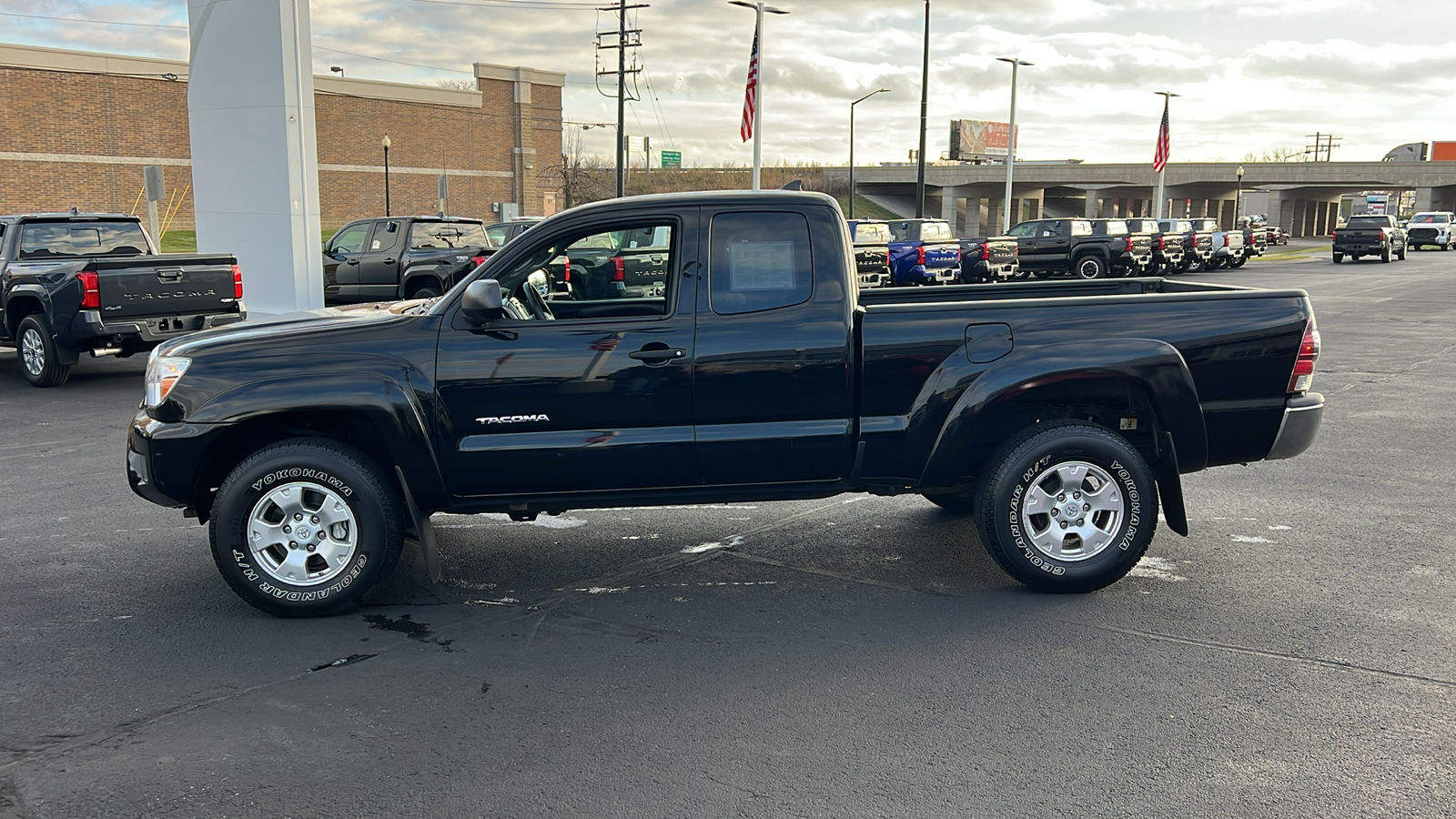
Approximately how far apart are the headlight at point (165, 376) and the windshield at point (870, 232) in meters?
22.5

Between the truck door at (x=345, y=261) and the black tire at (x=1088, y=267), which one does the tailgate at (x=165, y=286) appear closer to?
the truck door at (x=345, y=261)

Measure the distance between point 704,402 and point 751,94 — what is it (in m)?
27.9

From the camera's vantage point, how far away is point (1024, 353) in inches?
216

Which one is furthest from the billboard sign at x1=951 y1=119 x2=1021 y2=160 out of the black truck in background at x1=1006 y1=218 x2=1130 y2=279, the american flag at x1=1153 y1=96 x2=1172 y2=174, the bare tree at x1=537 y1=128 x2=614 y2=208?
the black truck in background at x1=1006 y1=218 x2=1130 y2=279

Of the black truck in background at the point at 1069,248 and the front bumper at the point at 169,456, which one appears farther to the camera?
the black truck in background at the point at 1069,248

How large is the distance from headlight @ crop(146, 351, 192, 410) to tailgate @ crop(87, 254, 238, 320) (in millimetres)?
7581

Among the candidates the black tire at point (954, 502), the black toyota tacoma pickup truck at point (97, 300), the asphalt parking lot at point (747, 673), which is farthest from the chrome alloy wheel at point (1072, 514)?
Answer: the black toyota tacoma pickup truck at point (97, 300)

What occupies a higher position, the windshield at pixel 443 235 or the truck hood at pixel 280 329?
the windshield at pixel 443 235

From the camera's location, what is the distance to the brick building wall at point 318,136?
167ft

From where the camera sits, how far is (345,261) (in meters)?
→ 19.7

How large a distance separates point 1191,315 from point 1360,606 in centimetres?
157

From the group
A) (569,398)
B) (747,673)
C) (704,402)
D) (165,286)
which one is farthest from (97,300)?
(747,673)

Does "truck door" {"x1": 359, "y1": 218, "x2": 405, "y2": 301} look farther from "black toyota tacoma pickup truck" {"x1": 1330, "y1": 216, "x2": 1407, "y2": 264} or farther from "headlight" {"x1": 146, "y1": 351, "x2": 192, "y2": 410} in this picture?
"black toyota tacoma pickup truck" {"x1": 1330, "y1": 216, "x2": 1407, "y2": 264}

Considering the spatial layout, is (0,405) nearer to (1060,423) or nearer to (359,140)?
(1060,423)
